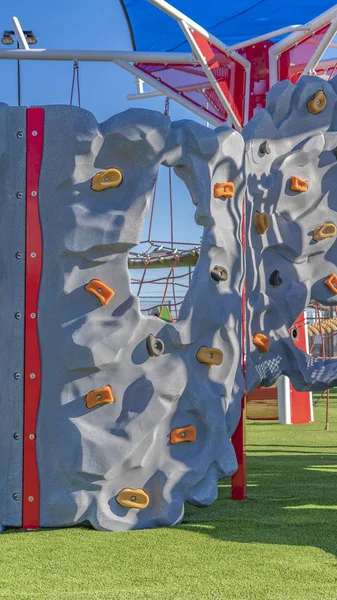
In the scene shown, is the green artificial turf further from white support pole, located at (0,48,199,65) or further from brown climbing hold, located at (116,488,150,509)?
white support pole, located at (0,48,199,65)

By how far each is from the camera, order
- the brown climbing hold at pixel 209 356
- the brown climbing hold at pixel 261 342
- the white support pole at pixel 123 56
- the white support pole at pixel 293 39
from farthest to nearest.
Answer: the white support pole at pixel 123 56 < the white support pole at pixel 293 39 < the brown climbing hold at pixel 261 342 < the brown climbing hold at pixel 209 356

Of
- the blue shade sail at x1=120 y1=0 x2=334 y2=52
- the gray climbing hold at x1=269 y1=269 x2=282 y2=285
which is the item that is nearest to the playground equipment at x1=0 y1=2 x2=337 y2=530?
the gray climbing hold at x1=269 y1=269 x2=282 y2=285

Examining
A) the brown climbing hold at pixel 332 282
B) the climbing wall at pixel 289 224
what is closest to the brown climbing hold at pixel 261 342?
the climbing wall at pixel 289 224

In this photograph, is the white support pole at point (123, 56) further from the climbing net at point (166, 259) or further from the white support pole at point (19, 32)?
the climbing net at point (166, 259)

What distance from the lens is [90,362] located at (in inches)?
162

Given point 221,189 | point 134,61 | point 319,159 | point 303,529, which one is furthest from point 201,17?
point 303,529

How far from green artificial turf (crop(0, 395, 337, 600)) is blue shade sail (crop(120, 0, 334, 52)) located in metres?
6.24

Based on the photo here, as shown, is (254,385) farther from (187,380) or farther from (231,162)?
(231,162)

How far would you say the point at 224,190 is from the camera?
15.0ft

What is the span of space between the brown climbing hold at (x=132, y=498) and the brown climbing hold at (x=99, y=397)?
1.40ft

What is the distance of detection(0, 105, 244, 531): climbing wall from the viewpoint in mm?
4094

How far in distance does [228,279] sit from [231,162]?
601 millimetres

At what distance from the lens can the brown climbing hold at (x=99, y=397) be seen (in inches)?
162

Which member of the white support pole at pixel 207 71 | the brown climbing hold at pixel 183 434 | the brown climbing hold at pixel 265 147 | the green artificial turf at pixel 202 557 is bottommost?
the green artificial turf at pixel 202 557
